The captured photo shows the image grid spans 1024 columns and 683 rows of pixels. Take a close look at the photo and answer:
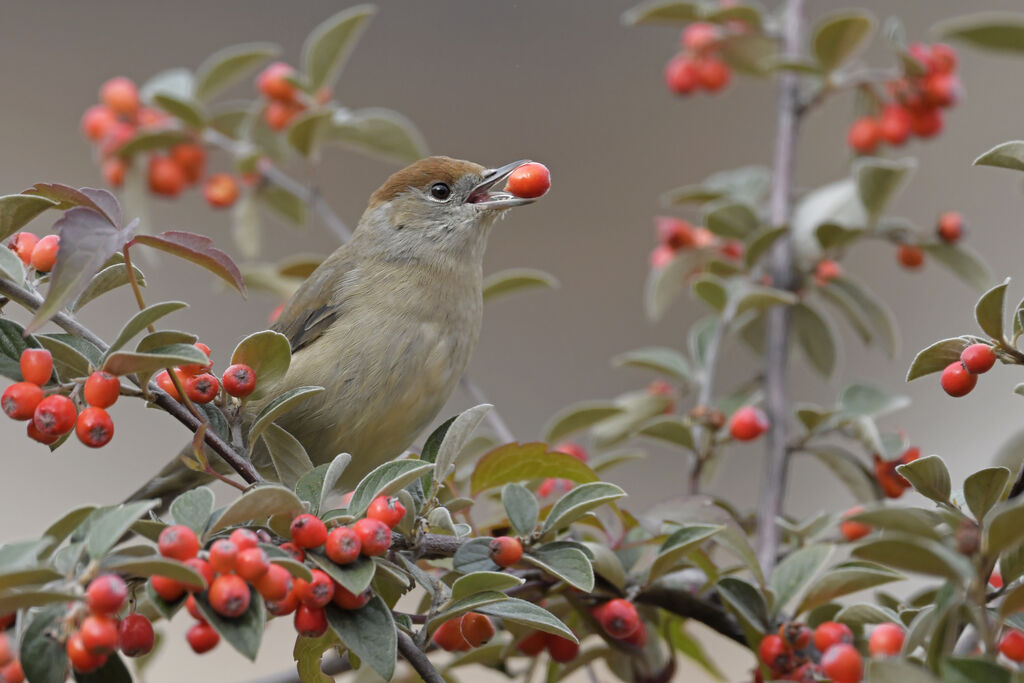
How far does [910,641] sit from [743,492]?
570 cm

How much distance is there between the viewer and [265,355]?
1.85 m

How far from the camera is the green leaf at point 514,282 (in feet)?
9.48

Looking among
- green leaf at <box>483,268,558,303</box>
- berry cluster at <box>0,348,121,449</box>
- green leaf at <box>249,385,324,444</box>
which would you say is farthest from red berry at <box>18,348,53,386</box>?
green leaf at <box>483,268,558,303</box>

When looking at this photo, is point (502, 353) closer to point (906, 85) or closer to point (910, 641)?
point (906, 85)

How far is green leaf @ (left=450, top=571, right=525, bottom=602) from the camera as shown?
1.68 m

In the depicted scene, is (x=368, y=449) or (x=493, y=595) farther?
(x=368, y=449)

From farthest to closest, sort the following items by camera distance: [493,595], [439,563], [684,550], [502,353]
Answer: [502,353] → [439,563] → [684,550] → [493,595]

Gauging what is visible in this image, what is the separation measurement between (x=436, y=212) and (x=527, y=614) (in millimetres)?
1863

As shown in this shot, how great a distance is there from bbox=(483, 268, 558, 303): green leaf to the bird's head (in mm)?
204

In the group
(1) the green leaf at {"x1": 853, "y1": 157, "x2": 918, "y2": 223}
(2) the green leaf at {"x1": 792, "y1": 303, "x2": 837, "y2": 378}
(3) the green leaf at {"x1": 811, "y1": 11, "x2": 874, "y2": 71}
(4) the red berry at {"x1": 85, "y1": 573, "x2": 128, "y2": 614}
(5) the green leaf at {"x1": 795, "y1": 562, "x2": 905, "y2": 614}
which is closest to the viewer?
(4) the red berry at {"x1": 85, "y1": 573, "x2": 128, "y2": 614}

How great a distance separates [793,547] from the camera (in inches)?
96.6

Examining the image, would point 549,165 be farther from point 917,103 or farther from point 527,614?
point 527,614

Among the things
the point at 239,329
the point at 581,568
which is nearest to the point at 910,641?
the point at 581,568

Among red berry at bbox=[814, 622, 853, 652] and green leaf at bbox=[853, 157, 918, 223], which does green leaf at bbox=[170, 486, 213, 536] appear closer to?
red berry at bbox=[814, 622, 853, 652]
